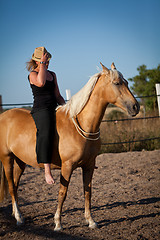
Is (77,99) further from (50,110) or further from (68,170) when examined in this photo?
(68,170)

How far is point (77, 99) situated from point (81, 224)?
1.72 meters

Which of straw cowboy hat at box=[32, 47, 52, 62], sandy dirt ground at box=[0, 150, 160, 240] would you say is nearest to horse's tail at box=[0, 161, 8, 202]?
sandy dirt ground at box=[0, 150, 160, 240]

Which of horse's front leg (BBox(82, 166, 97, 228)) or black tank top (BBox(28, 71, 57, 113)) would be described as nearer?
black tank top (BBox(28, 71, 57, 113))

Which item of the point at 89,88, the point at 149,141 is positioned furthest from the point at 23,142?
the point at 149,141

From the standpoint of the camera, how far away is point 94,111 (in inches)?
104

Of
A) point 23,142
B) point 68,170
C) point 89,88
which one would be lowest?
point 68,170

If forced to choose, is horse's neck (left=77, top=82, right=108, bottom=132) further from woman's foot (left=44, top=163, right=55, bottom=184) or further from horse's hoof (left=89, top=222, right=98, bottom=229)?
horse's hoof (left=89, top=222, right=98, bottom=229)

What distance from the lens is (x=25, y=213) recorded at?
3562 millimetres

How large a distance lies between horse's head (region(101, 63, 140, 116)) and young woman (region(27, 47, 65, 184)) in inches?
28.7

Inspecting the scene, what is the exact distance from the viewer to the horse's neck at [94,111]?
2.61 meters

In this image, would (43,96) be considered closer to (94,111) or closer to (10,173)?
(94,111)

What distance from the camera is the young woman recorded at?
2650 mm

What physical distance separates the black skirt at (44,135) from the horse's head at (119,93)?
2.49 feet

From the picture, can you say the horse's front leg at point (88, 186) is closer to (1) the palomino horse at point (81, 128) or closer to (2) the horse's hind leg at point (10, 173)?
(1) the palomino horse at point (81, 128)
